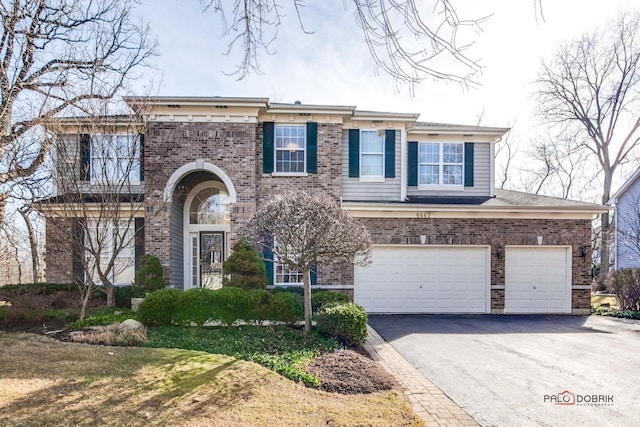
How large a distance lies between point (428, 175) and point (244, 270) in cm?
813

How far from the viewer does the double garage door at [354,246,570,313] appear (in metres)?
12.8

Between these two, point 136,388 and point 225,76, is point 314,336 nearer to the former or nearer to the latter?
point 136,388

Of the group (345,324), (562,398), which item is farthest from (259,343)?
(562,398)

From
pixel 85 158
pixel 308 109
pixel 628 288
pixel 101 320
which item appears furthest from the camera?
pixel 628 288

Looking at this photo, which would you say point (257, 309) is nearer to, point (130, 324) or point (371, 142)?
point (130, 324)

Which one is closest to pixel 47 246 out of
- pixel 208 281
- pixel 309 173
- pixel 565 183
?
pixel 208 281

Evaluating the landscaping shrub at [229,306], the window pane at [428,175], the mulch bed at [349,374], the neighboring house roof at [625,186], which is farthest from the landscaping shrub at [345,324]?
the neighboring house roof at [625,186]

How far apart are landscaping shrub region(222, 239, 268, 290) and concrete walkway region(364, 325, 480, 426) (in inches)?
151

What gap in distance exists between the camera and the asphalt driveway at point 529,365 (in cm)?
512

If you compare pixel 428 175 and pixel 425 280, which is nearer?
pixel 425 280

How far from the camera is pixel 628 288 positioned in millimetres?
14094

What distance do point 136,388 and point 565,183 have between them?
33926 millimetres

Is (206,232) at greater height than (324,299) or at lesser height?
greater

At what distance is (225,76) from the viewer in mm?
3529
